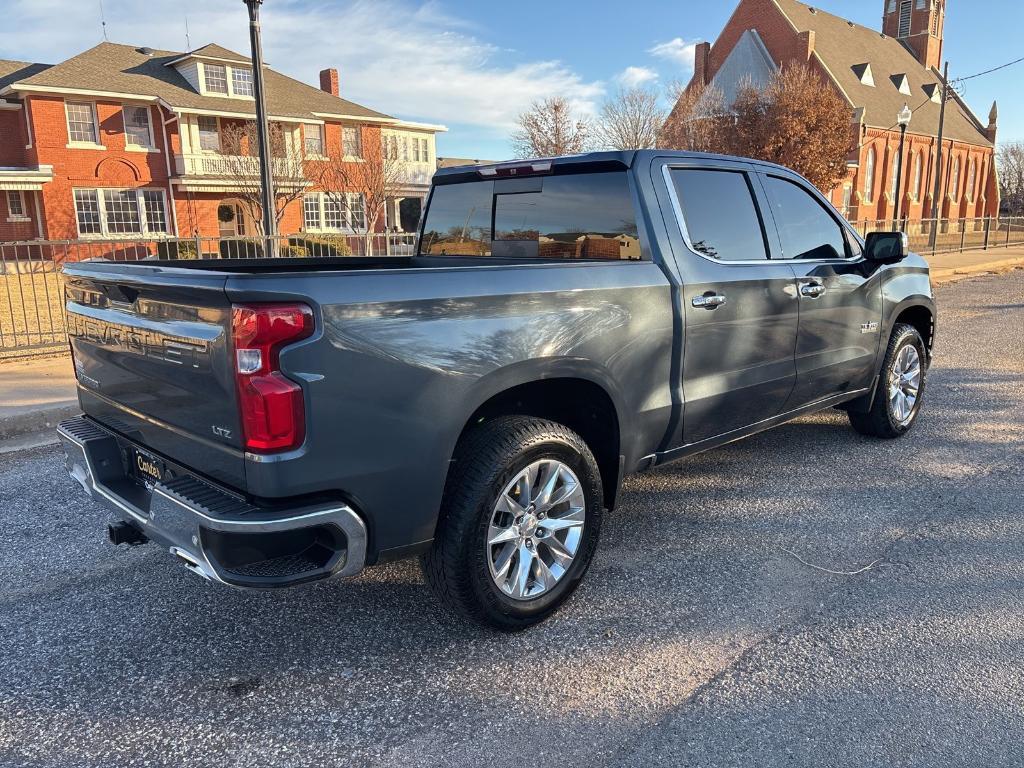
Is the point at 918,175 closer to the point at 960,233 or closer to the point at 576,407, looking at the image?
the point at 960,233

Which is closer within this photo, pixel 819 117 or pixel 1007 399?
pixel 1007 399

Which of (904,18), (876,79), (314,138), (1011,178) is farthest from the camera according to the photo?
(1011,178)

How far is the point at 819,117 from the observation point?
2914 centimetres

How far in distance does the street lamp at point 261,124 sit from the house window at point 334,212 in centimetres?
2562

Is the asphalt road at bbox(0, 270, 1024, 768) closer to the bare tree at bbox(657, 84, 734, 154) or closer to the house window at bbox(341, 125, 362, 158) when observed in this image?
the bare tree at bbox(657, 84, 734, 154)

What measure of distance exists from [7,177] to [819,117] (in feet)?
100

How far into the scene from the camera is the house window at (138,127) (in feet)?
101

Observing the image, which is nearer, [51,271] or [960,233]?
[51,271]

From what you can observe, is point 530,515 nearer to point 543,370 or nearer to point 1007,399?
point 543,370

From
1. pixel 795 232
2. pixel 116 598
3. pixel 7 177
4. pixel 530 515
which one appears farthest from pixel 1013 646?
pixel 7 177

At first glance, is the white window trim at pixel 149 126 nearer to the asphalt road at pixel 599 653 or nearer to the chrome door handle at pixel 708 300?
the asphalt road at pixel 599 653

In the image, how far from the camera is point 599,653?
296cm

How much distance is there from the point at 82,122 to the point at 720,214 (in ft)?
108

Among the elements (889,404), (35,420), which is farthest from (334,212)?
(889,404)
